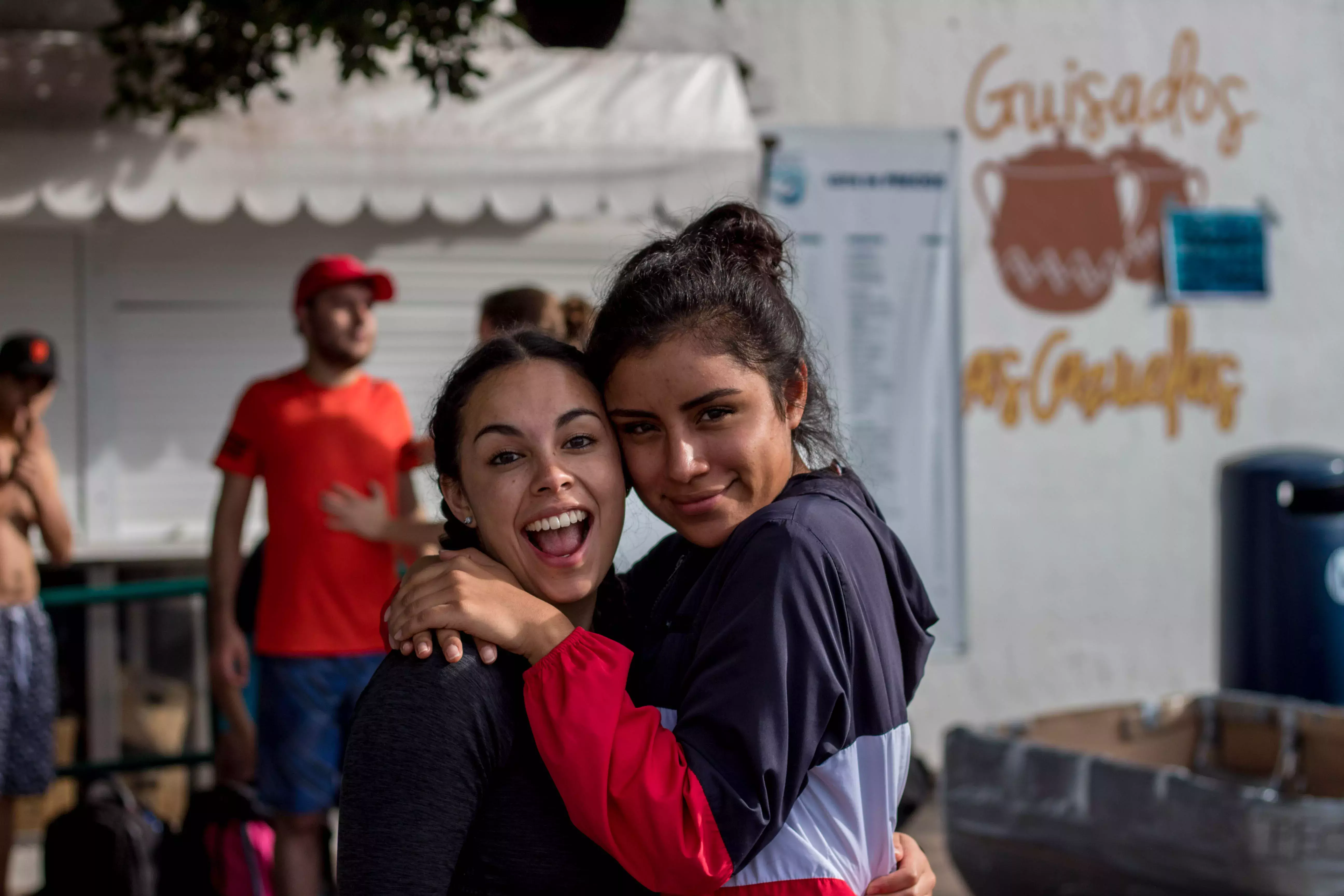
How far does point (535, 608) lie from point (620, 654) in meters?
0.11

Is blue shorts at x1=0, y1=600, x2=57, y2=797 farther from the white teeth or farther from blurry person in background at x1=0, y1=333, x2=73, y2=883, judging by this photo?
the white teeth

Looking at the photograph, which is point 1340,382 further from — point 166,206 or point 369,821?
point 369,821

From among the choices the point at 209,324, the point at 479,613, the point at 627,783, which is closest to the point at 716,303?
the point at 479,613

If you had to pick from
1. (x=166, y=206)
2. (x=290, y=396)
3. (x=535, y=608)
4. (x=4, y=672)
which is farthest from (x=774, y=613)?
(x=166, y=206)

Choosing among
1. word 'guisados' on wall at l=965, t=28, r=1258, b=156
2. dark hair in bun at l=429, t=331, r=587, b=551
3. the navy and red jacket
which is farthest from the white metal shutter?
the navy and red jacket

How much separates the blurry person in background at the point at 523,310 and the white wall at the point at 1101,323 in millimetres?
2665

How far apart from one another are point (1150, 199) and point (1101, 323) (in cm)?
66

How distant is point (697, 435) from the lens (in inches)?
65.1

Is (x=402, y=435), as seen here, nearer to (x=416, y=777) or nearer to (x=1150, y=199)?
(x=416, y=777)

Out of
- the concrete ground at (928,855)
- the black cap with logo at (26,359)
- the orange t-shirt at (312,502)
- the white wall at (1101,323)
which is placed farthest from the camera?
the white wall at (1101,323)

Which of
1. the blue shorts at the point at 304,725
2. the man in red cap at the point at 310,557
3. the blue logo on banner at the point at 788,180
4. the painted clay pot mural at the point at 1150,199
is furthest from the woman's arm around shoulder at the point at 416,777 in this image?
the painted clay pot mural at the point at 1150,199

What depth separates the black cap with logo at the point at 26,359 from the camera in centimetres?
422

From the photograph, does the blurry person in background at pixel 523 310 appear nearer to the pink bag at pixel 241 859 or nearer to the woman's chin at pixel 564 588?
the pink bag at pixel 241 859

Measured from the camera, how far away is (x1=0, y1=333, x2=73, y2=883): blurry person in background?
13.4 ft
